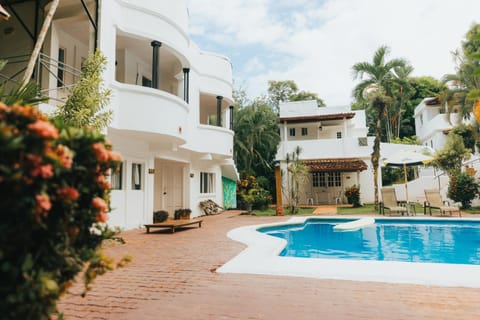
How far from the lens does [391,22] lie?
49.9 ft

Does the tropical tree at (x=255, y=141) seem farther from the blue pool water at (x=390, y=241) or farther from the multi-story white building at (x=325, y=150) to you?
the blue pool water at (x=390, y=241)

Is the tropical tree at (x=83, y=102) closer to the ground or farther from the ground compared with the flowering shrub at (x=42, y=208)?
farther from the ground

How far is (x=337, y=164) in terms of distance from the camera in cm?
2231

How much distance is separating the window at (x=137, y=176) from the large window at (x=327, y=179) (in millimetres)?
15579

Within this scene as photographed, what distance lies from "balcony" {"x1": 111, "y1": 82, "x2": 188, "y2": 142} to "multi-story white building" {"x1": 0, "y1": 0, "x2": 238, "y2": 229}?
0.03 metres

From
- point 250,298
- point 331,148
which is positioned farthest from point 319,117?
point 250,298

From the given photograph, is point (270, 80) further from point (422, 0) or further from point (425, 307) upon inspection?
point (425, 307)

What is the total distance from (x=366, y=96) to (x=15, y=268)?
20.6 m

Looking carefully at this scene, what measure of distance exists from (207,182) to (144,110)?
8.57m

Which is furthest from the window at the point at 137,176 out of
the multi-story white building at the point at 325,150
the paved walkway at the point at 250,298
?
the multi-story white building at the point at 325,150

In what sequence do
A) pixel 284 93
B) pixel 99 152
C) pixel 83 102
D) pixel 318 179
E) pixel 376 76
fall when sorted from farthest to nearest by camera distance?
pixel 284 93, pixel 318 179, pixel 376 76, pixel 83 102, pixel 99 152

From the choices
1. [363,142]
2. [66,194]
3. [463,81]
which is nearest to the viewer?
[66,194]

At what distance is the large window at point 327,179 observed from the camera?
24125 millimetres

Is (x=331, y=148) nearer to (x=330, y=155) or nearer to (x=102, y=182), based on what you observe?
(x=330, y=155)
